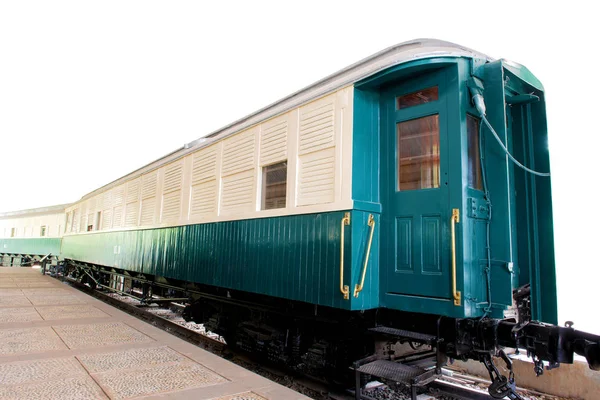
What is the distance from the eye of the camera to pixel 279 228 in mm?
4508

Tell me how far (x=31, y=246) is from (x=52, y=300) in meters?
19.1

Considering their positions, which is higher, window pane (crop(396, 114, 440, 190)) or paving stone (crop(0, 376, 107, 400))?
window pane (crop(396, 114, 440, 190))

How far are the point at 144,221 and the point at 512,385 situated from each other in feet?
24.0

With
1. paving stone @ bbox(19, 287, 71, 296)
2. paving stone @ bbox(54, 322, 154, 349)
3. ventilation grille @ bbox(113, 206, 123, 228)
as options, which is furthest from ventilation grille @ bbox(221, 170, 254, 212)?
ventilation grille @ bbox(113, 206, 123, 228)

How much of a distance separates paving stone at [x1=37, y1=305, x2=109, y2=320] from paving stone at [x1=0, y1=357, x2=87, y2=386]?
8.15 feet

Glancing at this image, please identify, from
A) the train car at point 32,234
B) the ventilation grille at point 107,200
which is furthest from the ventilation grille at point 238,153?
the train car at point 32,234

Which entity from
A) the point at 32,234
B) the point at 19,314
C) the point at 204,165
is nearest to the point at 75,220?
the point at 19,314

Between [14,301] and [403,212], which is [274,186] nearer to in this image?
[403,212]

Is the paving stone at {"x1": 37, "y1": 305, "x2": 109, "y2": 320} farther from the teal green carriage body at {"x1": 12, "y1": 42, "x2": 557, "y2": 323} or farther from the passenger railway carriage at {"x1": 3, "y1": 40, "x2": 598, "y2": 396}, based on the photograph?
the teal green carriage body at {"x1": 12, "y1": 42, "x2": 557, "y2": 323}

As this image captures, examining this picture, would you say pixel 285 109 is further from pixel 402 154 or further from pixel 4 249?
pixel 4 249

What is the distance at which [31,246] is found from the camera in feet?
76.0

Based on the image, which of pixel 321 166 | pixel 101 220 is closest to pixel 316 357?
pixel 321 166

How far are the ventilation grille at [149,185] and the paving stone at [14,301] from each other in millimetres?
2882

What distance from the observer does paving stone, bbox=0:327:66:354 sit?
3902 mm
